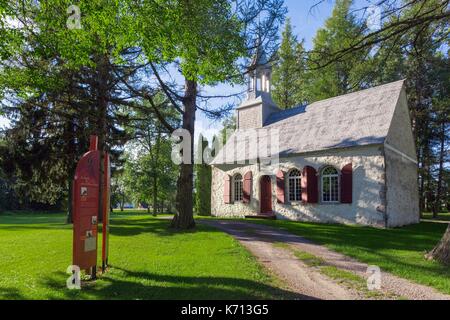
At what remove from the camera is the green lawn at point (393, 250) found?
6.41 m

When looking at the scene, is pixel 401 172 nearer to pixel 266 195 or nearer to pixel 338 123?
pixel 338 123

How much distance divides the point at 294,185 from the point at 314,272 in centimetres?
1186

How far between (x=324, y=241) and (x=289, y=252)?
2.18 m

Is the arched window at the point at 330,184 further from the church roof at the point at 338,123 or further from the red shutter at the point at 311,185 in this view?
the church roof at the point at 338,123

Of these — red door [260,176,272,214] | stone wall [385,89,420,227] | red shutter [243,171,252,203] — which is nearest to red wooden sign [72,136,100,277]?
stone wall [385,89,420,227]

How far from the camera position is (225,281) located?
5719mm

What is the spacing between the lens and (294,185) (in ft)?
59.8

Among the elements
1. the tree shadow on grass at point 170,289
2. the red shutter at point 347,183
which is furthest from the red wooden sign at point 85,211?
the red shutter at point 347,183

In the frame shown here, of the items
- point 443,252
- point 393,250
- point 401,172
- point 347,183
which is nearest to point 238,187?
point 347,183

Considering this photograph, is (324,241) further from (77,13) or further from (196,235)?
(77,13)

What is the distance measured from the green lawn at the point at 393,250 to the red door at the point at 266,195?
595 cm

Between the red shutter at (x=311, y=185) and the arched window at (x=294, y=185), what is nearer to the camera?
the red shutter at (x=311, y=185)

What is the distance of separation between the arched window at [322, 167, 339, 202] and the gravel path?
6458 millimetres
